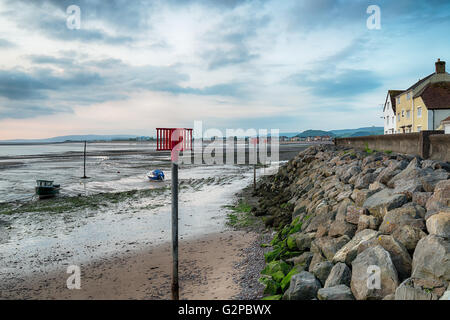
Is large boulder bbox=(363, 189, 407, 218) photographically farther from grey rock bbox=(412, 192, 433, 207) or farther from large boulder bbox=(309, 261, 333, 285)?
large boulder bbox=(309, 261, 333, 285)

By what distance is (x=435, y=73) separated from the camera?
37406mm

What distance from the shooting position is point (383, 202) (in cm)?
595

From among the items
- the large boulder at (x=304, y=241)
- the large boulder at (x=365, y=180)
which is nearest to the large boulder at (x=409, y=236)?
the large boulder at (x=304, y=241)

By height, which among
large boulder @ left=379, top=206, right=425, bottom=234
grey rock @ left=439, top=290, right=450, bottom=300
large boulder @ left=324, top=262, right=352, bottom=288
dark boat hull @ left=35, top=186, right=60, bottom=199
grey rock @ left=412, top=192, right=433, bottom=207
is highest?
grey rock @ left=412, top=192, right=433, bottom=207

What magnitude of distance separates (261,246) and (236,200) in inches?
336

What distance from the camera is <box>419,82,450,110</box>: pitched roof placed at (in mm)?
32906

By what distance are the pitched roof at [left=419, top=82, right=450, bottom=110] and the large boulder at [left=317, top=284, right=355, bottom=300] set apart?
35.8 meters

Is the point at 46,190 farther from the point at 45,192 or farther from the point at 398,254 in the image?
the point at 398,254

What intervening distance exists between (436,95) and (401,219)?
119 feet

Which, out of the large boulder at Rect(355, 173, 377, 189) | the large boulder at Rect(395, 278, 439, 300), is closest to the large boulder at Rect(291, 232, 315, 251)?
the large boulder at Rect(355, 173, 377, 189)

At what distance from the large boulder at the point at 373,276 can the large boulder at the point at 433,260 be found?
1.01ft

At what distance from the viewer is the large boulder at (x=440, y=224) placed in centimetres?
436
